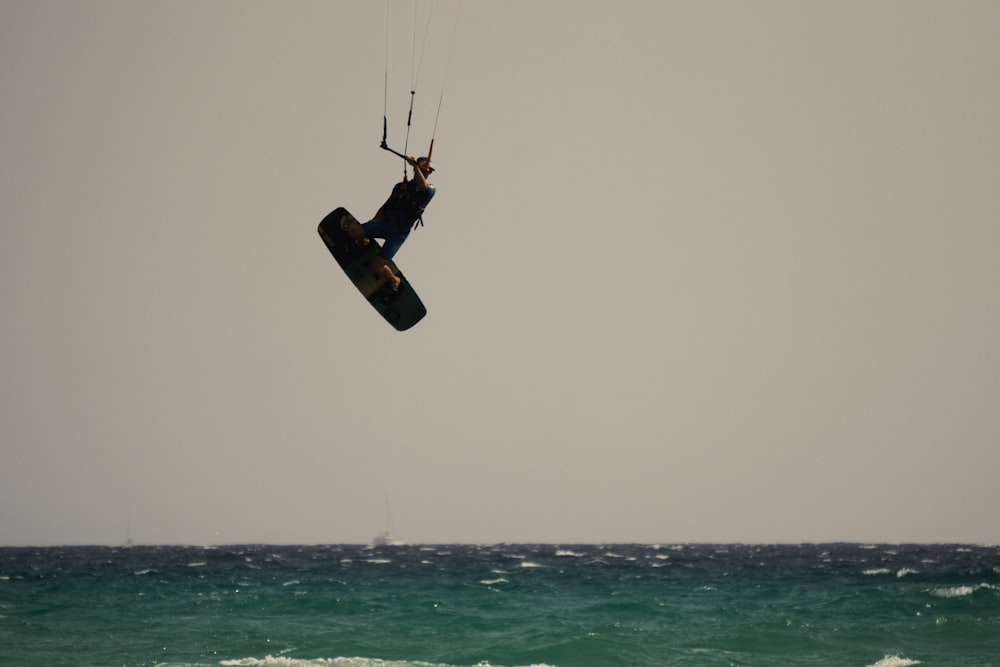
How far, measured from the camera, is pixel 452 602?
1216 inches

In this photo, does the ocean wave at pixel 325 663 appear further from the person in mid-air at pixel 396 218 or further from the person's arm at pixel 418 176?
the person's arm at pixel 418 176

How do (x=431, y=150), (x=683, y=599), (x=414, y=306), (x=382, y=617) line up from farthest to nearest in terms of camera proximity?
1. (x=683, y=599)
2. (x=382, y=617)
3. (x=414, y=306)
4. (x=431, y=150)

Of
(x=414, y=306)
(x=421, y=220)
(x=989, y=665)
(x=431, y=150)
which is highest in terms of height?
(x=431, y=150)

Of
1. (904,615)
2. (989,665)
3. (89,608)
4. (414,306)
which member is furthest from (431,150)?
(89,608)

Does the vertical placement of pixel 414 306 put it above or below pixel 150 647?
above

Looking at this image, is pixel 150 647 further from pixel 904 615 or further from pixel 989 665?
pixel 904 615

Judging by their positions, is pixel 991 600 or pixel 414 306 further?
pixel 991 600

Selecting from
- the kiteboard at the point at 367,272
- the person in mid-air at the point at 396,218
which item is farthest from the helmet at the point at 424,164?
the kiteboard at the point at 367,272

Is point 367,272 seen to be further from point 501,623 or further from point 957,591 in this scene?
point 957,591

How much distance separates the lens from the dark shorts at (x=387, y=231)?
38.0ft

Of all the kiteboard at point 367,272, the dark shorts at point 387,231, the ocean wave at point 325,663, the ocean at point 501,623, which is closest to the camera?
the dark shorts at point 387,231

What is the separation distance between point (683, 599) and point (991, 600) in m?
9.88

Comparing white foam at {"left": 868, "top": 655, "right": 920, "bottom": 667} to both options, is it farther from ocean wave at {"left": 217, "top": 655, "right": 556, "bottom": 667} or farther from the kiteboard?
the kiteboard

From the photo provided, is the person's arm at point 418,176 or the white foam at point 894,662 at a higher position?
the person's arm at point 418,176
